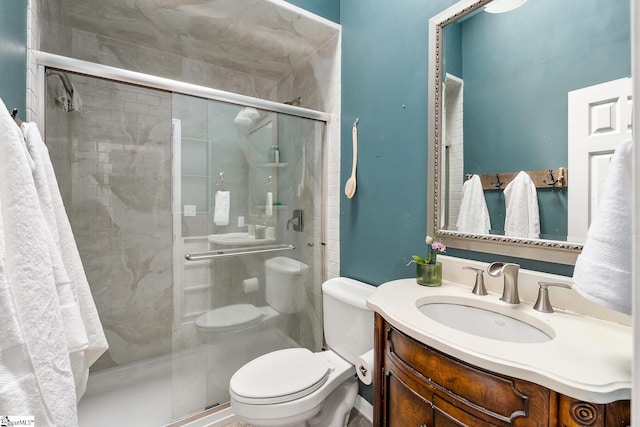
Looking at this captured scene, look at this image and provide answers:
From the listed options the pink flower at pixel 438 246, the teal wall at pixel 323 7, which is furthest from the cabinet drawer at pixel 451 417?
the teal wall at pixel 323 7

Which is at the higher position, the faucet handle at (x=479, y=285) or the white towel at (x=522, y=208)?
the white towel at (x=522, y=208)

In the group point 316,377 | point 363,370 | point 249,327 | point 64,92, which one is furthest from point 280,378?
point 64,92

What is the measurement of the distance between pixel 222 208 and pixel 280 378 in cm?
95

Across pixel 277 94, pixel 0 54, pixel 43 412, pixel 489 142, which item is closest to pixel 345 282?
pixel 489 142

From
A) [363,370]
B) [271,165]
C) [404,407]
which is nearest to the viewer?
[404,407]

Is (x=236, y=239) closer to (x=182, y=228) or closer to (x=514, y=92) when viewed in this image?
(x=182, y=228)

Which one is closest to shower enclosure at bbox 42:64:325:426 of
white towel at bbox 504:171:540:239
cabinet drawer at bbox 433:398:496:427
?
white towel at bbox 504:171:540:239

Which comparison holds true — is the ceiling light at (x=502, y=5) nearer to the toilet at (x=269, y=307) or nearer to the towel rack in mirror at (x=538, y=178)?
the towel rack in mirror at (x=538, y=178)

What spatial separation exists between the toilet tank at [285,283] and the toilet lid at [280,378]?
432 mm

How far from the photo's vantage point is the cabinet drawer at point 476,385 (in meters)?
0.57

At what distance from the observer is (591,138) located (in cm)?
84

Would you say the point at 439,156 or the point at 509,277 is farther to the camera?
the point at 439,156

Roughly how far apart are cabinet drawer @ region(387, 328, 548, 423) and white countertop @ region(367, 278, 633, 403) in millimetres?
30

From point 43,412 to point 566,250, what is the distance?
1.44 meters
